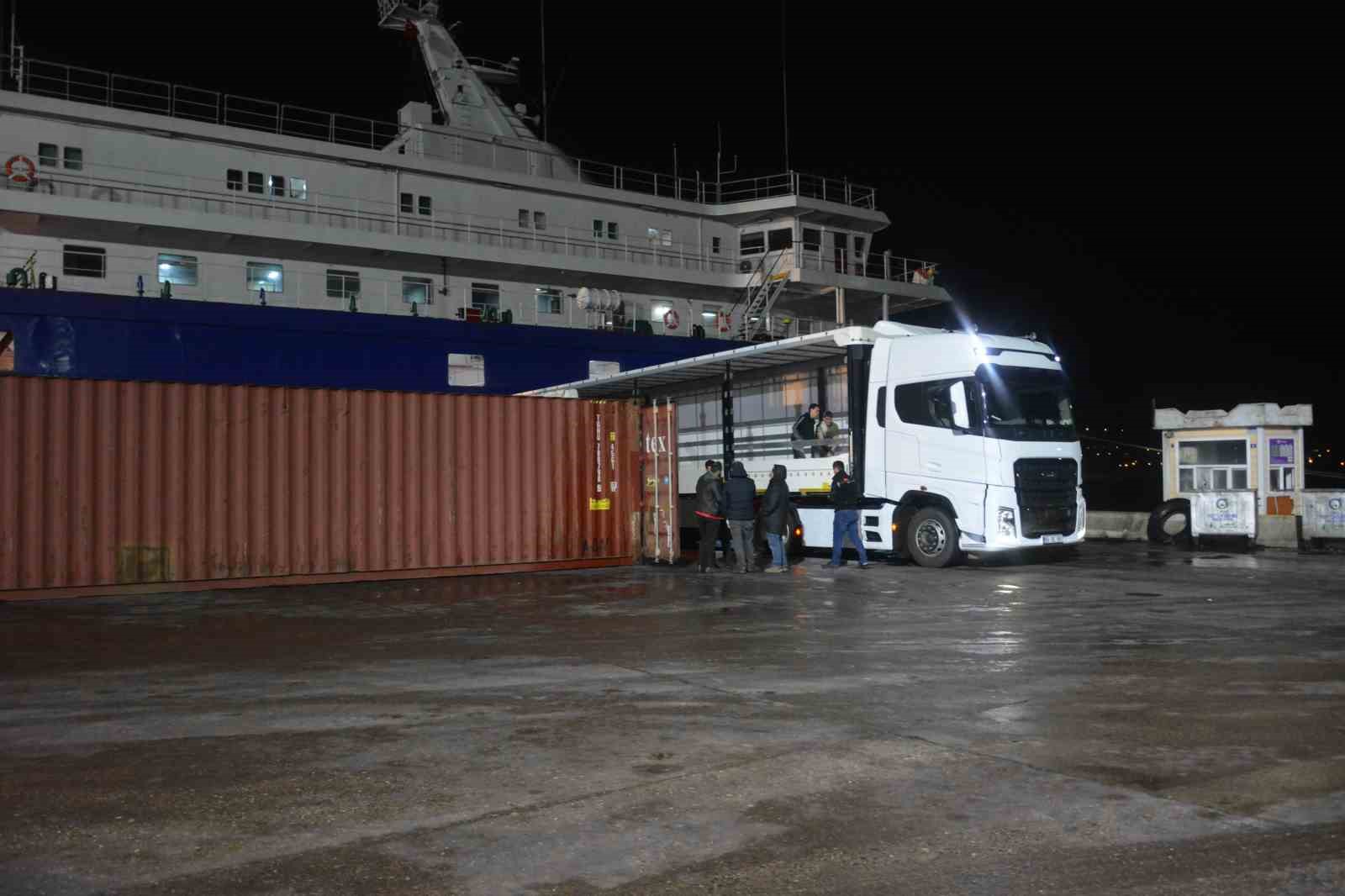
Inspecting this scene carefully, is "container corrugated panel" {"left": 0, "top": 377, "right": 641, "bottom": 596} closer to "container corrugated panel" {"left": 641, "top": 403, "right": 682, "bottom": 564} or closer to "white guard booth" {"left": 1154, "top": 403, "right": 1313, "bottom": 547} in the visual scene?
"container corrugated panel" {"left": 641, "top": 403, "right": 682, "bottom": 564}

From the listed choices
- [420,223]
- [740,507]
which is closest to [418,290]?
[420,223]

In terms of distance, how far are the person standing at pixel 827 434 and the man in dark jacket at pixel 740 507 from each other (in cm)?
163

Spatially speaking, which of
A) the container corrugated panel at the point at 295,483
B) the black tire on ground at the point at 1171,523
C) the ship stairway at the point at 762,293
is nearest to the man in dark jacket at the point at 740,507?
the container corrugated panel at the point at 295,483

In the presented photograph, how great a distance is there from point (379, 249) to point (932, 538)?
16397 mm

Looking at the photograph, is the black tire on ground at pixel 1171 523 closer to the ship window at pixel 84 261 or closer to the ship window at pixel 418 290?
the ship window at pixel 418 290

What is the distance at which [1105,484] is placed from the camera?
98812 mm

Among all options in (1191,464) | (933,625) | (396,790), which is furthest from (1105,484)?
(396,790)

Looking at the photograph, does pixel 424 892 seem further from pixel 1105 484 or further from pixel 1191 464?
pixel 1105 484

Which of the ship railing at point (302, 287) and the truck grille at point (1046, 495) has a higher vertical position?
the ship railing at point (302, 287)

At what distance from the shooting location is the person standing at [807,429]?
54.1 feet

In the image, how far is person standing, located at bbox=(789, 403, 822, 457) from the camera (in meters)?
16.5

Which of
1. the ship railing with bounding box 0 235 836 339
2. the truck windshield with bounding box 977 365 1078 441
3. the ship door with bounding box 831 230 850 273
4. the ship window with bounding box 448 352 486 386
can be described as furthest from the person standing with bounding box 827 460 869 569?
the ship door with bounding box 831 230 850 273

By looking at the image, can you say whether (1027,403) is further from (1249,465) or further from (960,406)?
(1249,465)

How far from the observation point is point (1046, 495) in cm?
→ 1503
